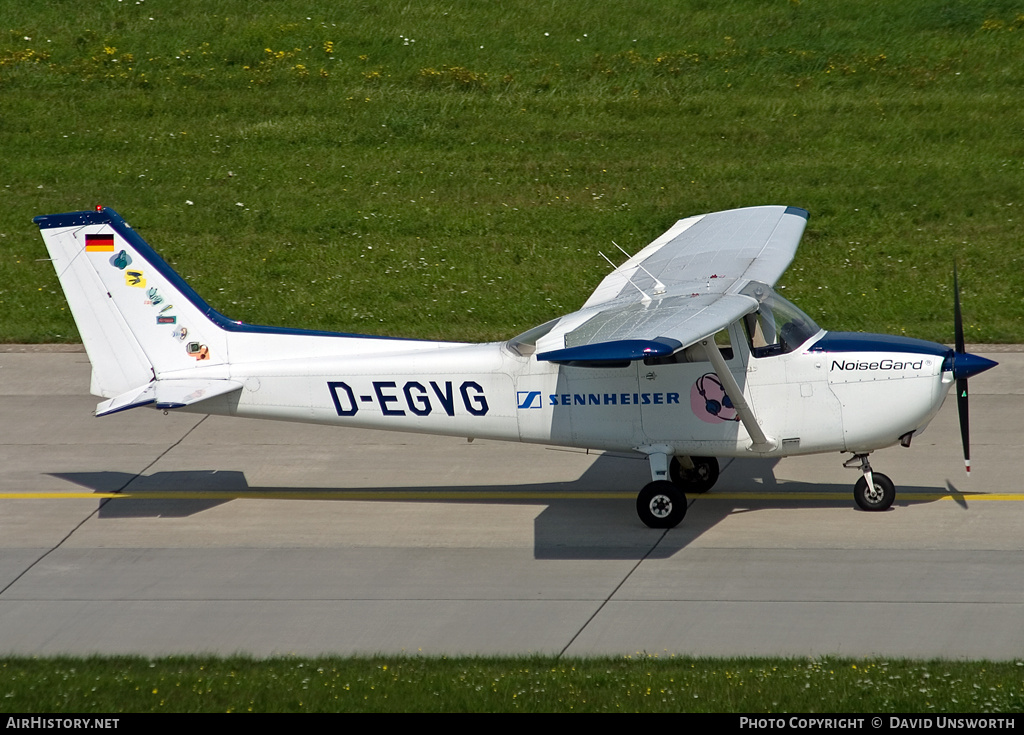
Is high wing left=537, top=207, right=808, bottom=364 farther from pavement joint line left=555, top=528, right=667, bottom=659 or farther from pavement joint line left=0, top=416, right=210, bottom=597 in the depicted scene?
pavement joint line left=0, top=416, right=210, bottom=597

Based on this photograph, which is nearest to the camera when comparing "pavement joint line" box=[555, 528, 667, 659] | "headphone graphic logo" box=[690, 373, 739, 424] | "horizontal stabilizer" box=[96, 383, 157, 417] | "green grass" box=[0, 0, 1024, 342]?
"pavement joint line" box=[555, 528, 667, 659]

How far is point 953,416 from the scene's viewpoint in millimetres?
13852

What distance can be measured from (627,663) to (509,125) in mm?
17965

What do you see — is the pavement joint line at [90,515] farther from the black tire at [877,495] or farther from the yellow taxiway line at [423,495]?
the black tire at [877,495]

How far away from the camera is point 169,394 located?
35.6 ft

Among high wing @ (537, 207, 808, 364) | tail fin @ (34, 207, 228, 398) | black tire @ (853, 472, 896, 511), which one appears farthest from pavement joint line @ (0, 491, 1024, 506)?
high wing @ (537, 207, 808, 364)

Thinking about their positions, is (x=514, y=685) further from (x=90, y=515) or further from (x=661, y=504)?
(x=90, y=515)

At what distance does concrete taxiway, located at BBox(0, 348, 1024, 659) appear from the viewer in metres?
9.01

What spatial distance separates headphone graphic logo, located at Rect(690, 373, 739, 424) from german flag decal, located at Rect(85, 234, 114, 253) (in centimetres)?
551

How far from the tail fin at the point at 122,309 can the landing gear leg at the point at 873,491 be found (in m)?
6.01

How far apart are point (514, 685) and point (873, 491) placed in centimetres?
475

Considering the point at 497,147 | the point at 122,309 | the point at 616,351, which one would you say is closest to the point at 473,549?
the point at 616,351

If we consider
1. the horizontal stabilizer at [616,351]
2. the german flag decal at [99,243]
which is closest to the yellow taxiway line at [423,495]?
the german flag decal at [99,243]

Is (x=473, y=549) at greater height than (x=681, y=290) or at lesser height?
lesser
